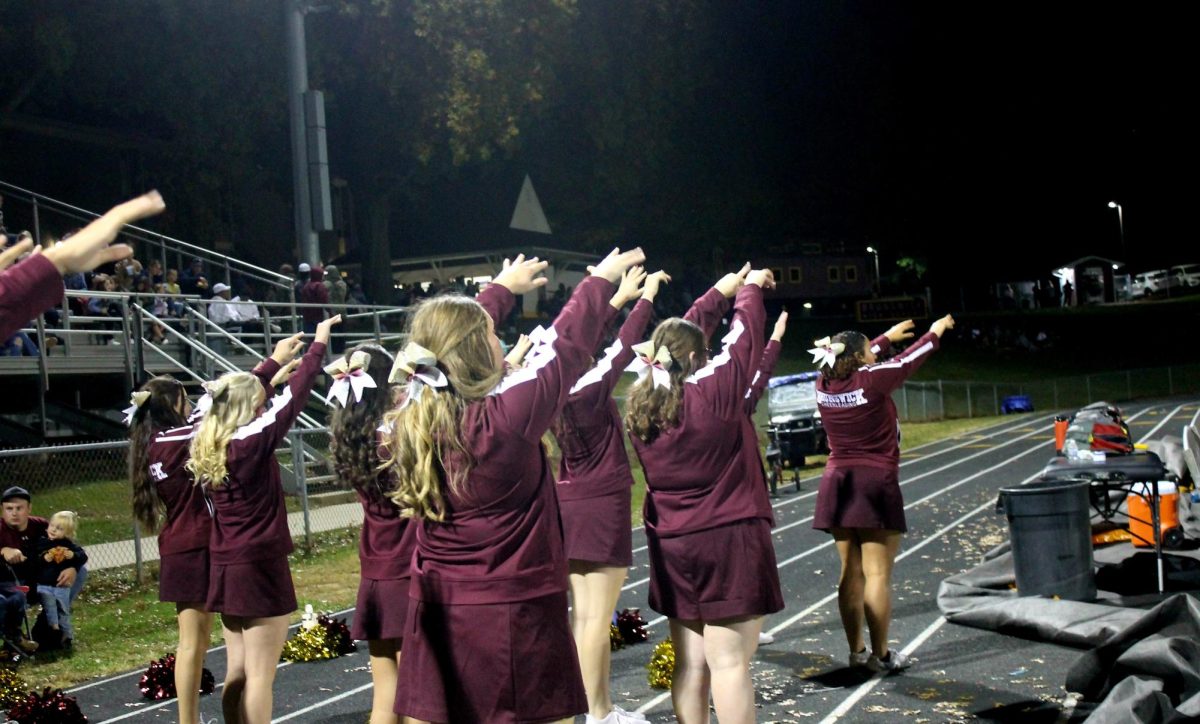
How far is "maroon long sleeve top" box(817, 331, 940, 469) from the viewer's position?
7.39m

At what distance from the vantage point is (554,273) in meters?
43.3

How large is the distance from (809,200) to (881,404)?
54.6 meters

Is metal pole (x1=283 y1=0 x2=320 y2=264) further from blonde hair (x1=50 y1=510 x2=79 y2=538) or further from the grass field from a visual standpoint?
blonde hair (x1=50 y1=510 x2=79 y2=538)

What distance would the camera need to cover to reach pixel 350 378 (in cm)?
510

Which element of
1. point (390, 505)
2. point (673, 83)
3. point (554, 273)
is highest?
point (673, 83)

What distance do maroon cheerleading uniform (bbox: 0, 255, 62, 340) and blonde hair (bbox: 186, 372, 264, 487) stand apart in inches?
97.3

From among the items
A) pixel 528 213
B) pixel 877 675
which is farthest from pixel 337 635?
pixel 528 213

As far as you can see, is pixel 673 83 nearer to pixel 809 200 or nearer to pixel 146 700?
pixel 809 200

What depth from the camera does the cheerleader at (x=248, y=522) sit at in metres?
5.57

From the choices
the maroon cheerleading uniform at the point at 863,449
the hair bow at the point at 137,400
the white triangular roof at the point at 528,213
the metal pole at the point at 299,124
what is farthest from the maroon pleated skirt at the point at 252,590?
the white triangular roof at the point at 528,213

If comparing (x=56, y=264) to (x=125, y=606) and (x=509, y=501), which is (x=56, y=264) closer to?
(x=509, y=501)

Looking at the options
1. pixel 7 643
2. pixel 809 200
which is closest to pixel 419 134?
pixel 7 643

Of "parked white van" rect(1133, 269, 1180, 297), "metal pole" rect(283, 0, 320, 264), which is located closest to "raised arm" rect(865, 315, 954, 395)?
"metal pole" rect(283, 0, 320, 264)

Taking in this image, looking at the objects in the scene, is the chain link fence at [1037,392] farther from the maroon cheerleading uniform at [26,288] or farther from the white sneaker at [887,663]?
the maroon cheerleading uniform at [26,288]
